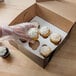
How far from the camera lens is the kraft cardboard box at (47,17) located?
93 cm

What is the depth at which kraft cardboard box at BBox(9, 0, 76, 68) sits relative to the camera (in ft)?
3.06

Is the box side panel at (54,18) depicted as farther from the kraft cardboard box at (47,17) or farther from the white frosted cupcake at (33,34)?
the white frosted cupcake at (33,34)

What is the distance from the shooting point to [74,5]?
3.31 ft

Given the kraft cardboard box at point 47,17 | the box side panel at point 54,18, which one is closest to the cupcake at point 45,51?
the kraft cardboard box at point 47,17

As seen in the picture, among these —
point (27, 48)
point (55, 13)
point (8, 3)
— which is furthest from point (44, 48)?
point (8, 3)

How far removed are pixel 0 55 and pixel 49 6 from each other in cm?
37

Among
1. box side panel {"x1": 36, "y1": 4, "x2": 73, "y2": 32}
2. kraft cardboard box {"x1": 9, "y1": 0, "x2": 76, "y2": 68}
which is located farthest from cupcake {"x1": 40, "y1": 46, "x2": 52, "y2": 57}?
box side panel {"x1": 36, "y1": 4, "x2": 73, "y2": 32}

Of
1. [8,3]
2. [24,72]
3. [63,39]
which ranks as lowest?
[24,72]

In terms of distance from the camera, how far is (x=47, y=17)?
1.07 meters

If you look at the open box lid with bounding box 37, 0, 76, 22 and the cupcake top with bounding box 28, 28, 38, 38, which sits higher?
the open box lid with bounding box 37, 0, 76, 22

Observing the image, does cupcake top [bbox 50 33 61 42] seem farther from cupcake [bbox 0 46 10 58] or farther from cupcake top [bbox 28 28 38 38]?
cupcake [bbox 0 46 10 58]

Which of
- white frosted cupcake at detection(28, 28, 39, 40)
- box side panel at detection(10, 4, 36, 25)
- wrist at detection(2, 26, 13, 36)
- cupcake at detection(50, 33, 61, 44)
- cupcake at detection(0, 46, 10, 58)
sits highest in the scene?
wrist at detection(2, 26, 13, 36)

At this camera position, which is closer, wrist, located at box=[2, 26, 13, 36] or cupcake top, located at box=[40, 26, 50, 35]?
wrist, located at box=[2, 26, 13, 36]

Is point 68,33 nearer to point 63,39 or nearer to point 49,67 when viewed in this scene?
point 63,39
